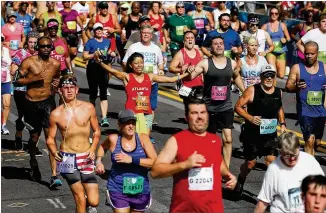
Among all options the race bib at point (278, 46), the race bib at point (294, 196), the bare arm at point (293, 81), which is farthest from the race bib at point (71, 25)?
the race bib at point (294, 196)

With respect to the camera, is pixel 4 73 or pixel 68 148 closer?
pixel 68 148

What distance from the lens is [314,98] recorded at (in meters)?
15.1

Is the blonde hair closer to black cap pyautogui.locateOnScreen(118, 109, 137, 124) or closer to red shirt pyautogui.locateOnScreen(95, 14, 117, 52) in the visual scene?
black cap pyautogui.locateOnScreen(118, 109, 137, 124)

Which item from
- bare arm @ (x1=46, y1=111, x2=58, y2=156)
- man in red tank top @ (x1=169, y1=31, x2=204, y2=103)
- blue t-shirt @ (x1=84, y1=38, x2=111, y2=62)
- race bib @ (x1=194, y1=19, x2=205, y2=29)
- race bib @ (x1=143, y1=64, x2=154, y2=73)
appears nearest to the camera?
bare arm @ (x1=46, y1=111, x2=58, y2=156)

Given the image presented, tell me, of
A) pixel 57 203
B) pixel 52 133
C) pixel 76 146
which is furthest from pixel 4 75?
pixel 76 146

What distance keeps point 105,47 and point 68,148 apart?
24.9 feet

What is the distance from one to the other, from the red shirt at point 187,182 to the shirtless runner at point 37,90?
5724 mm

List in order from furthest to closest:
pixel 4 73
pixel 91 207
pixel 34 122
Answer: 1. pixel 4 73
2. pixel 34 122
3. pixel 91 207

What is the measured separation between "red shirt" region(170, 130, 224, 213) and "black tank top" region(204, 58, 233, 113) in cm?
531

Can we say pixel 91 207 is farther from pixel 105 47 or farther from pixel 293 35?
pixel 293 35

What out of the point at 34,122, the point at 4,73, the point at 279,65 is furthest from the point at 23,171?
the point at 279,65

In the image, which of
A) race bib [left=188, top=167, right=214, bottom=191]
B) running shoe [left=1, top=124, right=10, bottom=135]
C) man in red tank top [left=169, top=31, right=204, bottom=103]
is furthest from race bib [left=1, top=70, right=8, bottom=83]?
race bib [left=188, top=167, right=214, bottom=191]

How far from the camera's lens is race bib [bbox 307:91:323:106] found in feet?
49.5

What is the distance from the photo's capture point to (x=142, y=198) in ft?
37.4
